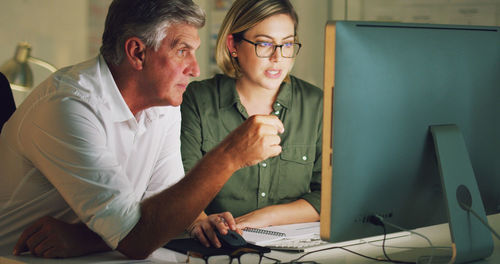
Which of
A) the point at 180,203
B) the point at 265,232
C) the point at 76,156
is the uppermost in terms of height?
the point at 76,156

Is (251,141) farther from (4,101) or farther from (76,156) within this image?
(4,101)

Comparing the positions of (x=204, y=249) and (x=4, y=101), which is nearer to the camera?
(x=204, y=249)

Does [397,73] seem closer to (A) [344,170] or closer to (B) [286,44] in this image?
(A) [344,170]

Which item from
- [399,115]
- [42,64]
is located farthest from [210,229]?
[42,64]

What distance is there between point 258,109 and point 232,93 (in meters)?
0.11

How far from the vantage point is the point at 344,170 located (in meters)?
1.02

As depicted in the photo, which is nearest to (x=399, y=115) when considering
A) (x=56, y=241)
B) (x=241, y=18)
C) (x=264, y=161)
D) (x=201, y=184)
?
(x=201, y=184)

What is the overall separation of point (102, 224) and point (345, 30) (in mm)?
653

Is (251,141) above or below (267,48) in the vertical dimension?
below

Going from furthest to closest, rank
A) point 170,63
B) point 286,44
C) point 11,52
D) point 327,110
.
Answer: point 11,52, point 286,44, point 170,63, point 327,110

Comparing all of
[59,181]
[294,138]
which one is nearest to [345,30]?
[59,181]

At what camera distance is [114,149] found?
149 centimetres

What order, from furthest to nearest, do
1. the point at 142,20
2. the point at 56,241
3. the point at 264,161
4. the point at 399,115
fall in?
the point at 264,161, the point at 142,20, the point at 56,241, the point at 399,115

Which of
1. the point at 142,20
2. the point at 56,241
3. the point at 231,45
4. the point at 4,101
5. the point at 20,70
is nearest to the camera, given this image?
the point at 56,241
